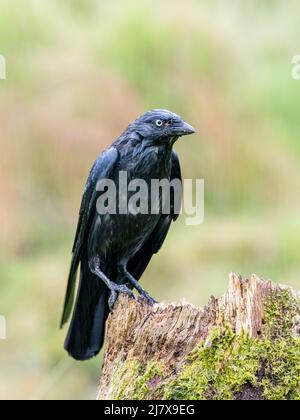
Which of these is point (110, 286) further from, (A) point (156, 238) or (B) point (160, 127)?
(B) point (160, 127)

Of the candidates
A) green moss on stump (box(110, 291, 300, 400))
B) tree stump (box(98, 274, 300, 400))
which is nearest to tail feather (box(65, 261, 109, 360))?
tree stump (box(98, 274, 300, 400))

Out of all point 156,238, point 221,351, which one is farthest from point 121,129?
point 221,351

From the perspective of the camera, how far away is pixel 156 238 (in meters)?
4.77

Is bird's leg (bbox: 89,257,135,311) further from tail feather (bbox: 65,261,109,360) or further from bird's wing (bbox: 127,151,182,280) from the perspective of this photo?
bird's wing (bbox: 127,151,182,280)

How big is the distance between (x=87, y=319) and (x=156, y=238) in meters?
0.49

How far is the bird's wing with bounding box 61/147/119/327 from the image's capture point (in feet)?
14.4

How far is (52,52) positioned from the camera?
738 cm

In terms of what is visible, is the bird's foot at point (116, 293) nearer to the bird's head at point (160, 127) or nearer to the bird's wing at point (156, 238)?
the bird's wing at point (156, 238)

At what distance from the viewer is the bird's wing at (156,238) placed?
4.68 metres

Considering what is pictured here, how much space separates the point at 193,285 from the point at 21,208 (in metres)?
1.23

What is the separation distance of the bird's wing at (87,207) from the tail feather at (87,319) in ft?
0.21
